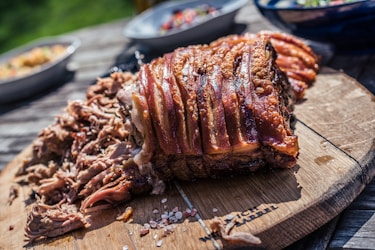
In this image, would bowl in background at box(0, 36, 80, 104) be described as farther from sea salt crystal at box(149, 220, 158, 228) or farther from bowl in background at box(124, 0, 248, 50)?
sea salt crystal at box(149, 220, 158, 228)

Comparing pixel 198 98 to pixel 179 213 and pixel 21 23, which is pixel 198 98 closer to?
pixel 179 213

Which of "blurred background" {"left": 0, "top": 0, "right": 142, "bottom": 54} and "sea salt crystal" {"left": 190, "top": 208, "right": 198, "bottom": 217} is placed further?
"blurred background" {"left": 0, "top": 0, "right": 142, "bottom": 54}

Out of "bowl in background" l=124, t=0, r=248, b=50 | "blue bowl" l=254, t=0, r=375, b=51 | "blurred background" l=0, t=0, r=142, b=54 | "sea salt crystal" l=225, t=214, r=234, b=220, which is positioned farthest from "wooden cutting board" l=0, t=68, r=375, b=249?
"blurred background" l=0, t=0, r=142, b=54

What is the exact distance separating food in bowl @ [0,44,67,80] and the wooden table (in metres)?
0.35

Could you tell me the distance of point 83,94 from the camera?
593cm

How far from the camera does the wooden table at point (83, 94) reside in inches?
108

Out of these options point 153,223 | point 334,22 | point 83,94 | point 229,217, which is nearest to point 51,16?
point 83,94

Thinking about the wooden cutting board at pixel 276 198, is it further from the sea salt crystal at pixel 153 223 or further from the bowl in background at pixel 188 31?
the bowl in background at pixel 188 31

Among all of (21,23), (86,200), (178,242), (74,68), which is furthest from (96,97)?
(21,23)

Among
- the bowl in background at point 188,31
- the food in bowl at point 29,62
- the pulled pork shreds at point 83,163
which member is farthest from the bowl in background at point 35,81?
the pulled pork shreds at point 83,163

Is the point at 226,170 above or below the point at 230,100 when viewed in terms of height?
below

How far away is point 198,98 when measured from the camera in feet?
10.2

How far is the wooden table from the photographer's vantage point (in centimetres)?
274

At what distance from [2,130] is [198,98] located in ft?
12.1
